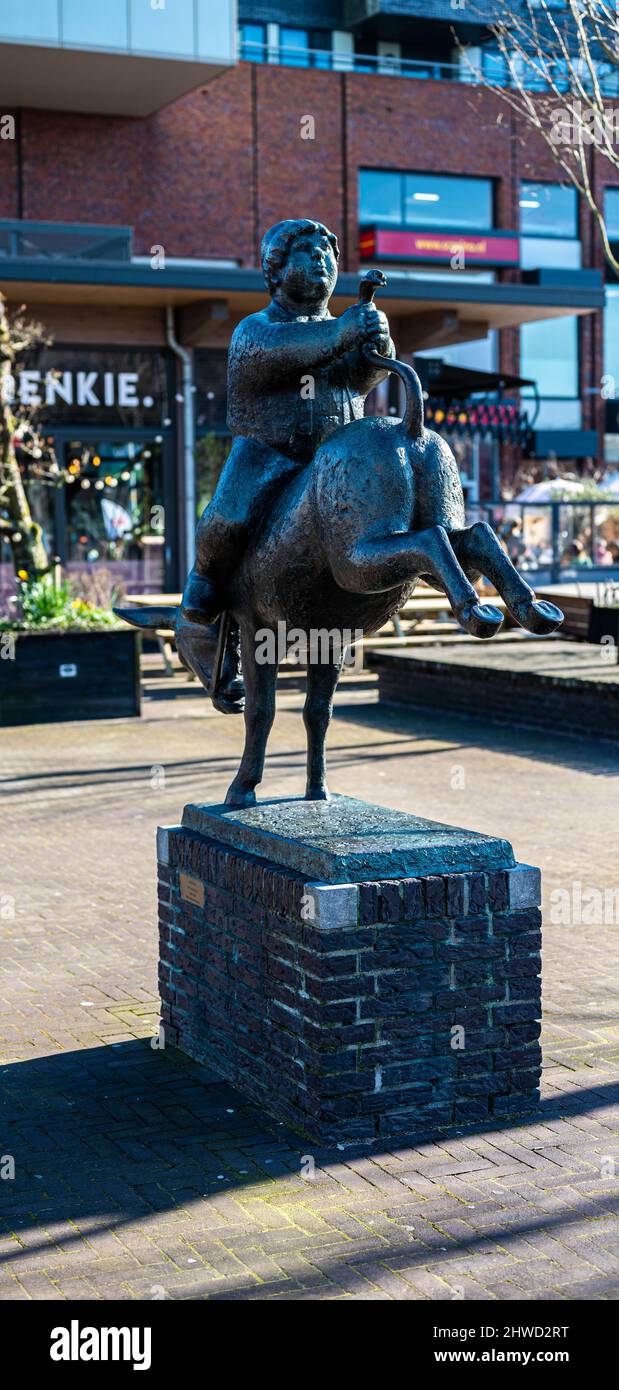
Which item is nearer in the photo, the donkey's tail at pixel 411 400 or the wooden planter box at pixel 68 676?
the donkey's tail at pixel 411 400

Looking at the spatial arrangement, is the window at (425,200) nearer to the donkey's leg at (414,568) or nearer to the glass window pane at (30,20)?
the glass window pane at (30,20)

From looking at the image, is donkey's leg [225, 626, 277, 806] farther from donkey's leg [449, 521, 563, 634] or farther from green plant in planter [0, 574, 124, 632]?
green plant in planter [0, 574, 124, 632]

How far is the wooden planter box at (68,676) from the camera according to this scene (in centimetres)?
1653

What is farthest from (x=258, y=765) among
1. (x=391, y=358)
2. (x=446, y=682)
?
(x=446, y=682)

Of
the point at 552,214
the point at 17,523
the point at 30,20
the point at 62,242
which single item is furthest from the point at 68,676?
the point at 552,214

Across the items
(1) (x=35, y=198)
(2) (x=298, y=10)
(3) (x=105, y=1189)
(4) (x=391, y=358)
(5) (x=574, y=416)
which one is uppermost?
(2) (x=298, y=10)

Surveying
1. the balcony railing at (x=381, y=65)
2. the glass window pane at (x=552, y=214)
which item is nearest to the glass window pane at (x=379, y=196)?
the balcony railing at (x=381, y=65)

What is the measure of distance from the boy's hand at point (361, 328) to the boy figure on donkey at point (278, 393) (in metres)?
0.20

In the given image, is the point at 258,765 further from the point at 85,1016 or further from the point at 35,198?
the point at 35,198

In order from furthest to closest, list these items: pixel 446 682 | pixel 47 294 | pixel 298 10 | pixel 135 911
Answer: pixel 298 10, pixel 47 294, pixel 446 682, pixel 135 911

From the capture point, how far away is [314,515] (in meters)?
5.64

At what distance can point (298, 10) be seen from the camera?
41469mm

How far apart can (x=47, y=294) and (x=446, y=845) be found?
1999cm
